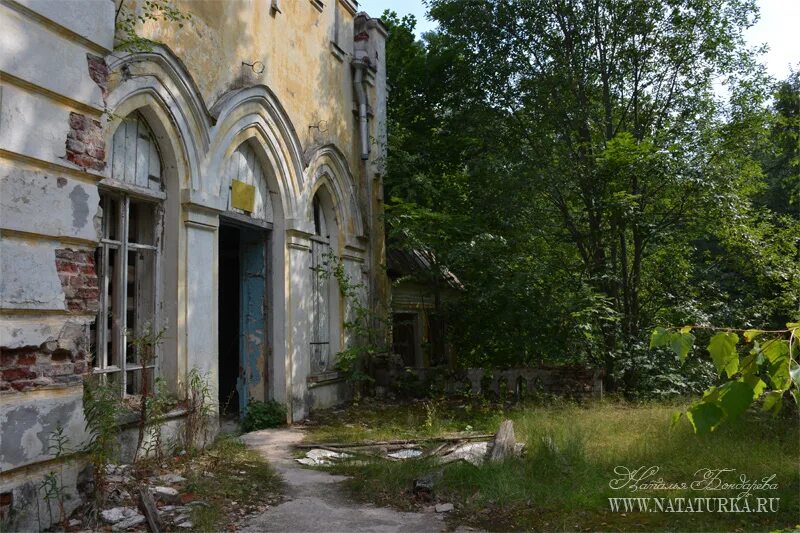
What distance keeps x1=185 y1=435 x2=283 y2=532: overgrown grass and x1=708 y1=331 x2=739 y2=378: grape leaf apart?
3368 millimetres

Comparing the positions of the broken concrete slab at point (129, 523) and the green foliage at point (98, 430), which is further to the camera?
the green foliage at point (98, 430)

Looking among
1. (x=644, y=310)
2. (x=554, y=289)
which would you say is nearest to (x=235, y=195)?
(x=554, y=289)

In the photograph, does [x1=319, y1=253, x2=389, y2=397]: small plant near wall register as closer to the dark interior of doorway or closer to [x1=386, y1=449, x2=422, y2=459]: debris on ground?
the dark interior of doorway

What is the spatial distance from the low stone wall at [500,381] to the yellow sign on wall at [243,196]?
12.8ft

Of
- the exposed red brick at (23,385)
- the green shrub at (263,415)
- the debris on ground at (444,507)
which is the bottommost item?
the debris on ground at (444,507)

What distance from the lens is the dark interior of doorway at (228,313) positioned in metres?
9.72

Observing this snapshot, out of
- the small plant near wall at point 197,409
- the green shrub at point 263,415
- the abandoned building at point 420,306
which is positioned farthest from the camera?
the abandoned building at point 420,306

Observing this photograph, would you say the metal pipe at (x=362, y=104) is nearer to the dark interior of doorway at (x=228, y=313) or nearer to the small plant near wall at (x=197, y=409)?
the dark interior of doorway at (x=228, y=313)

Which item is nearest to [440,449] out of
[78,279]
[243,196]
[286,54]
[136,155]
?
[78,279]

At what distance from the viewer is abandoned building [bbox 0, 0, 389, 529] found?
3947 mm

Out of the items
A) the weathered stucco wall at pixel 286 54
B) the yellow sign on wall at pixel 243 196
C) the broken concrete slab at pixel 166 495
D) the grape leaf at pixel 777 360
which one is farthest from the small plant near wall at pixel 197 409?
the grape leaf at pixel 777 360

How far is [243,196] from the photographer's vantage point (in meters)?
7.86

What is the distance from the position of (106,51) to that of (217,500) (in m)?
3.47

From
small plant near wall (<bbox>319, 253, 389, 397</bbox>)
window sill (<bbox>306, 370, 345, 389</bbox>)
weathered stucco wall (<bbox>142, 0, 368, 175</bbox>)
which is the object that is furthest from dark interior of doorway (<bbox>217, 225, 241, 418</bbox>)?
weathered stucco wall (<bbox>142, 0, 368, 175</bbox>)
